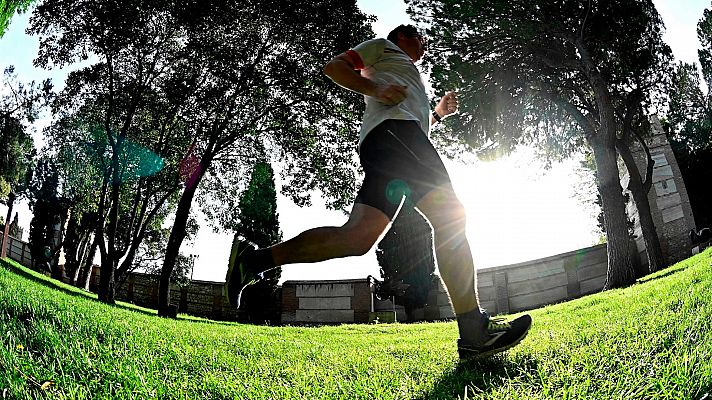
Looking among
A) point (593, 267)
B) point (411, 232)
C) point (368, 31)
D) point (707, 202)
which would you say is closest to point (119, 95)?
point (368, 31)

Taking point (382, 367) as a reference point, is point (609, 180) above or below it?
above

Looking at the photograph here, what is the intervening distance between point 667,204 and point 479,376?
20.3 metres

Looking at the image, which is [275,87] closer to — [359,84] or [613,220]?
[613,220]

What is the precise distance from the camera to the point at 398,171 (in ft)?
8.48

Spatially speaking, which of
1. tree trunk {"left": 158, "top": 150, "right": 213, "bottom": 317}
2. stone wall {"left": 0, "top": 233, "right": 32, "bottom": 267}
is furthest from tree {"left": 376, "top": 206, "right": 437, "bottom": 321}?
stone wall {"left": 0, "top": 233, "right": 32, "bottom": 267}

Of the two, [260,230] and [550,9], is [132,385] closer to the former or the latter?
[550,9]

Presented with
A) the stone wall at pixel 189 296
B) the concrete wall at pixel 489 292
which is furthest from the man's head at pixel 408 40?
the stone wall at pixel 189 296

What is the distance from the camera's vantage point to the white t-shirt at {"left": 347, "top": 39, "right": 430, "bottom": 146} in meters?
2.83

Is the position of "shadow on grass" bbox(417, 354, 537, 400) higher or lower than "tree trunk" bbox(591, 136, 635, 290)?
lower

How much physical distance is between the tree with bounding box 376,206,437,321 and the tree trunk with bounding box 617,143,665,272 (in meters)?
6.64

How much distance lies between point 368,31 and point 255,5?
11.1 feet

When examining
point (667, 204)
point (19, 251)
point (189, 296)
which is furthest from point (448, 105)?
point (19, 251)

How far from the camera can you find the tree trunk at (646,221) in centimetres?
1323

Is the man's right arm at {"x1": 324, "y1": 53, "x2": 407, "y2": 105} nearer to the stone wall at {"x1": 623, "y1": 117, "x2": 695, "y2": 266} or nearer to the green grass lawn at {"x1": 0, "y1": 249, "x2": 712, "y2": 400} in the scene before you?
the green grass lawn at {"x1": 0, "y1": 249, "x2": 712, "y2": 400}
